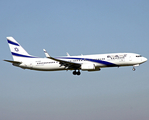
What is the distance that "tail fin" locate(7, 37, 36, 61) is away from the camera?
68.8 m

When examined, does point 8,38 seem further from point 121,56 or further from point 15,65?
point 121,56

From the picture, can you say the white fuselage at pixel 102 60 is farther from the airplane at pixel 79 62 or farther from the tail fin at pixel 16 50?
the tail fin at pixel 16 50

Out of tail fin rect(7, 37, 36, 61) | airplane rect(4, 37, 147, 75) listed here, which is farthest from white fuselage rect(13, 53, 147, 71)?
tail fin rect(7, 37, 36, 61)

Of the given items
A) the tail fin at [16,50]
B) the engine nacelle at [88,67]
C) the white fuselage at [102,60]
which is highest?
the tail fin at [16,50]

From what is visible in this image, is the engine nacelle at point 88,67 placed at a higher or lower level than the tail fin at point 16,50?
lower

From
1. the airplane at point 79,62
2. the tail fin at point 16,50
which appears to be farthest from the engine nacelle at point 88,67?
the tail fin at point 16,50

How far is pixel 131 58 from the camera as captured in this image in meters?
62.1

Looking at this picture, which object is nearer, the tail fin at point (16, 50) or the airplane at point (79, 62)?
the airplane at point (79, 62)

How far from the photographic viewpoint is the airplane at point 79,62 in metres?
62.1

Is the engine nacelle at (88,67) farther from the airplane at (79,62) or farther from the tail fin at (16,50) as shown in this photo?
the tail fin at (16,50)

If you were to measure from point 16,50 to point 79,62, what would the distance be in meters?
17.0

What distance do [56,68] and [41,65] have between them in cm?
376

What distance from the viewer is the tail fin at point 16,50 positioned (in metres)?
68.8

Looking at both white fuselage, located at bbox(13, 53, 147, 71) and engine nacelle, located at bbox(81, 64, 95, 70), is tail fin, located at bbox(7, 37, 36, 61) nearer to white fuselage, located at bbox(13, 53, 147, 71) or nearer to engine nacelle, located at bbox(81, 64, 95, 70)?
white fuselage, located at bbox(13, 53, 147, 71)
